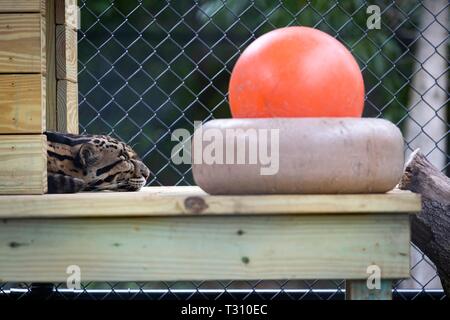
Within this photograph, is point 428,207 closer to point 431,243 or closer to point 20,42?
point 431,243

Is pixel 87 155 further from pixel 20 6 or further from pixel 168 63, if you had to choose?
pixel 168 63

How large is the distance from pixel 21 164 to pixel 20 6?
0.44 metres

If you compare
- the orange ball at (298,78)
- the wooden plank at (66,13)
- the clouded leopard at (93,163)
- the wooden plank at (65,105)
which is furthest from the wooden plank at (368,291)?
the wooden plank at (66,13)

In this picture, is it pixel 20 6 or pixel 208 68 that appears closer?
pixel 20 6

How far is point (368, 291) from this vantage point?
242cm

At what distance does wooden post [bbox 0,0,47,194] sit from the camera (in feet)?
8.55

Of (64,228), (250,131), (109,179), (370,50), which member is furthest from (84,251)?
(370,50)

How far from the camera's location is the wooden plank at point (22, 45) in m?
2.62

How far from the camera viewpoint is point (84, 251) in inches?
95.3

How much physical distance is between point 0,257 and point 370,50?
4.80m

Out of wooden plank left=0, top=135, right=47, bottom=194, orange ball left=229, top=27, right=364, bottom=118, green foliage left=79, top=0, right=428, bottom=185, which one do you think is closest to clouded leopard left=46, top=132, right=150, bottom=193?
wooden plank left=0, top=135, right=47, bottom=194

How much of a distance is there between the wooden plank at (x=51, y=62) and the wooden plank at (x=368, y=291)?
157cm

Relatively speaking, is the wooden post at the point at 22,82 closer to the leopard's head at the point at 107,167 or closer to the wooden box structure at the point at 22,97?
the wooden box structure at the point at 22,97

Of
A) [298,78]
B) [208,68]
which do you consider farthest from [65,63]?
[208,68]
